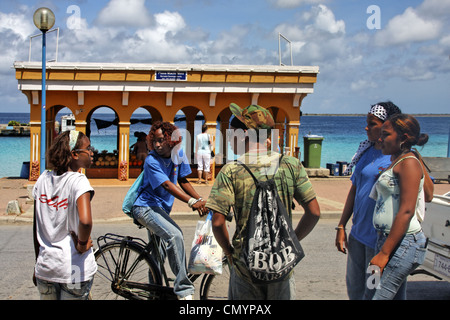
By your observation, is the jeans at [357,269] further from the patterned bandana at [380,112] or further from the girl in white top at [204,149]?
the girl in white top at [204,149]

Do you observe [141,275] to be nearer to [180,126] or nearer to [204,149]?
[204,149]

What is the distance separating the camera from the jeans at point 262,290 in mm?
3176

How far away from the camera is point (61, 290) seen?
11.1ft

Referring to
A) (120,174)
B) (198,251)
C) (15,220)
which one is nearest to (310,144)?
(120,174)

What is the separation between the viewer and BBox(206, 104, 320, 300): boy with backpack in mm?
3047

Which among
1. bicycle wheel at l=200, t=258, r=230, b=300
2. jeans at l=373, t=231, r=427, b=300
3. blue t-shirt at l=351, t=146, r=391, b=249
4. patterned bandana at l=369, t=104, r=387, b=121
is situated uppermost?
patterned bandana at l=369, t=104, r=387, b=121

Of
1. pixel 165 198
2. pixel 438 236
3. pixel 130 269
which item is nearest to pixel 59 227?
A: pixel 165 198

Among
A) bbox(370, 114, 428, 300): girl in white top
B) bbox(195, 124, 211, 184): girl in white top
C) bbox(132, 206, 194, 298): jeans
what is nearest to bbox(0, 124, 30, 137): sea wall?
bbox(195, 124, 211, 184): girl in white top

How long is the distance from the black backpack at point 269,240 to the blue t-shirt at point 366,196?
988 mm

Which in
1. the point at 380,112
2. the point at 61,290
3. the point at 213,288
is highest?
the point at 380,112

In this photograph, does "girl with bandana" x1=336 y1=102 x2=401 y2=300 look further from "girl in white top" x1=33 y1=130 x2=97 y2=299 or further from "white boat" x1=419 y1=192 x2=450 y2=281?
"girl in white top" x1=33 y1=130 x2=97 y2=299

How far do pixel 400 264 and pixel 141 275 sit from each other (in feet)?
8.17

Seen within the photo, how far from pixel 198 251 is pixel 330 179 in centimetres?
1341

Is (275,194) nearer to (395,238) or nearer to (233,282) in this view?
(233,282)
